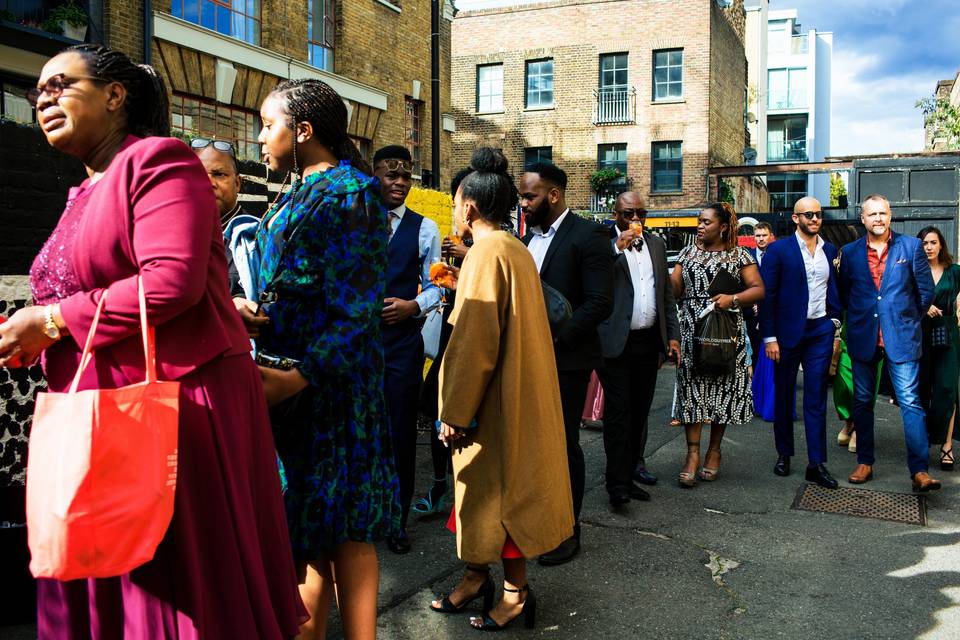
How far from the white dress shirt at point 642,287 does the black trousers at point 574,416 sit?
4.34ft

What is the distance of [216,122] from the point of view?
48.5 feet

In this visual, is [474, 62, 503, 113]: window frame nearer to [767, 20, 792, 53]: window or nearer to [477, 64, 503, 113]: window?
[477, 64, 503, 113]: window

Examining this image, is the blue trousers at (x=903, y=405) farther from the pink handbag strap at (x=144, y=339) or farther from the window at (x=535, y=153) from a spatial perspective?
the window at (x=535, y=153)

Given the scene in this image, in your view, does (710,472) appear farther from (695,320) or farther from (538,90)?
(538,90)

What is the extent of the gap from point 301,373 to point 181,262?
27.3 inches

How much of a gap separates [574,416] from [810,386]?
8.57 feet

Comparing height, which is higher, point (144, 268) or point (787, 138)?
point (787, 138)

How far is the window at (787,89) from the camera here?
181 ft

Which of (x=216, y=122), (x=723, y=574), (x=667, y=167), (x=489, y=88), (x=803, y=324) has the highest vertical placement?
(x=489, y=88)

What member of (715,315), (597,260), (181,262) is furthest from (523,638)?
(715,315)

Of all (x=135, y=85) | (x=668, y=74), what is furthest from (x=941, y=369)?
(x=668, y=74)

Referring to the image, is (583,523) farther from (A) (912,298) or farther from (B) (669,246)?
(B) (669,246)

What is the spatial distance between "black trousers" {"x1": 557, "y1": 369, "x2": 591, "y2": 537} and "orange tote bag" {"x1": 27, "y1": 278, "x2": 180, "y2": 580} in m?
3.09

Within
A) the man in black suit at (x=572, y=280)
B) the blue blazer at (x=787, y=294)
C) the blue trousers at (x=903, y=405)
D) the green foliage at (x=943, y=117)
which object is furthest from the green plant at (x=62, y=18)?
the green foliage at (x=943, y=117)
